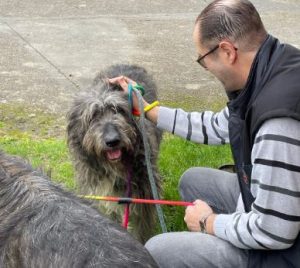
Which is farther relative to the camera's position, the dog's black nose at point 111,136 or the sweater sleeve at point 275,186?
the dog's black nose at point 111,136

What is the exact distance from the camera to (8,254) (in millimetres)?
2271

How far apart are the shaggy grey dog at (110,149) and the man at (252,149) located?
0.81 metres

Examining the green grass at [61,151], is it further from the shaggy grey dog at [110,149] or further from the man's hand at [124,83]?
the man's hand at [124,83]

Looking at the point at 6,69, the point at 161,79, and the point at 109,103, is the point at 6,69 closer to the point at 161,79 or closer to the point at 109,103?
the point at 161,79

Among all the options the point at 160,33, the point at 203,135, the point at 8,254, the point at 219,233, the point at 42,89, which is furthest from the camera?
the point at 160,33

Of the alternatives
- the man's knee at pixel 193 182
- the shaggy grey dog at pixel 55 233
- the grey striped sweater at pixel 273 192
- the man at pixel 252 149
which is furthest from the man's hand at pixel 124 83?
the shaggy grey dog at pixel 55 233

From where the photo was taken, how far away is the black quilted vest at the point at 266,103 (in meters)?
2.59

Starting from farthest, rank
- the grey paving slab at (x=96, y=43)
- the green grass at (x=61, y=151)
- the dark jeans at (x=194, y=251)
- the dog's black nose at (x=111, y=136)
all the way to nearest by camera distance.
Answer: the grey paving slab at (x=96, y=43) → the green grass at (x=61, y=151) → the dog's black nose at (x=111, y=136) → the dark jeans at (x=194, y=251)

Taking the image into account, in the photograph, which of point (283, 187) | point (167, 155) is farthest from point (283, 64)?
point (167, 155)

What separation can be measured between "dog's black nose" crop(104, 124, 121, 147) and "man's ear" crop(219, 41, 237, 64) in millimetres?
1128

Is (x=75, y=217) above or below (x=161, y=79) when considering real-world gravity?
above

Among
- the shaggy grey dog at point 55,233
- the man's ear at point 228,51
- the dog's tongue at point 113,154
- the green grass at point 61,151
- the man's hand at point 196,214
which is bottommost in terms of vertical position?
the green grass at point 61,151

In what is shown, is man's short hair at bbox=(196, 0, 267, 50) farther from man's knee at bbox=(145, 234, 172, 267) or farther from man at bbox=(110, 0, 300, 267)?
man's knee at bbox=(145, 234, 172, 267)

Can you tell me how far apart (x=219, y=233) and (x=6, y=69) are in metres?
4.84
